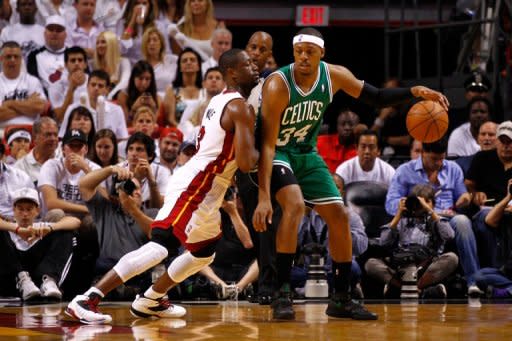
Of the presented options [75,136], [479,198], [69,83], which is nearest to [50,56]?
[69,83]

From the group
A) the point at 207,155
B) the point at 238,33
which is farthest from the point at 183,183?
the point at 238,33

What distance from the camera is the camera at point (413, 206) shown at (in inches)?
363

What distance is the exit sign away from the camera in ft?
46.9

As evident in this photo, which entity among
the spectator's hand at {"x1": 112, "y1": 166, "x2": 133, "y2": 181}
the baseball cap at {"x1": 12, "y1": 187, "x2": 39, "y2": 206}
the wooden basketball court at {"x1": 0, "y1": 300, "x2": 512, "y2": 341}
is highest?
the spectator's hand at {"x1": 112, "y1": 166, "x2": 133, "y2": 181}

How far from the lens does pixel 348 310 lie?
6.79m

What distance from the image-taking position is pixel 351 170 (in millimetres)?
10133

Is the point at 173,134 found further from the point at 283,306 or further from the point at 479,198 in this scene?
the point at 283,306

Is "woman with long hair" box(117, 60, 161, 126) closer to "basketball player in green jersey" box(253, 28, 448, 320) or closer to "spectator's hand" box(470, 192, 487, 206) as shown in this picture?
"spectator's hand" box(470, 192, 487, 206)

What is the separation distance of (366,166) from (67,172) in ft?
9.57

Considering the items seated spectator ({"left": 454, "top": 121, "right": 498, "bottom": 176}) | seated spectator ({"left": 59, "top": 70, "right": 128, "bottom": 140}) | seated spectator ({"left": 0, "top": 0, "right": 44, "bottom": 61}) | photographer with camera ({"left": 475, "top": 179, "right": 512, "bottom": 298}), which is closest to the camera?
photographer with camera ({"left": 475, "top": 179, "right": 512, "bottom": 298})

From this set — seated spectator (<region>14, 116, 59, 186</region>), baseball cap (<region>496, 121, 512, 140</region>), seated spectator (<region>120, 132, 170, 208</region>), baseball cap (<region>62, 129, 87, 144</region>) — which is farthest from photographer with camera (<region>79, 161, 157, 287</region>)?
baseball cap (<region>496, 121, 512, 140</region>)

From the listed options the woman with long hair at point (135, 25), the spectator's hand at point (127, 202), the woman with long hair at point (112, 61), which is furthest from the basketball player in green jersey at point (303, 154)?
the woman with long hair at point (135, 25)

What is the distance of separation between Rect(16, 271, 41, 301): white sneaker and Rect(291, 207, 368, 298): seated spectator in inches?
90.7

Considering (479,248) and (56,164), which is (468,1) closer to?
(479,248)
